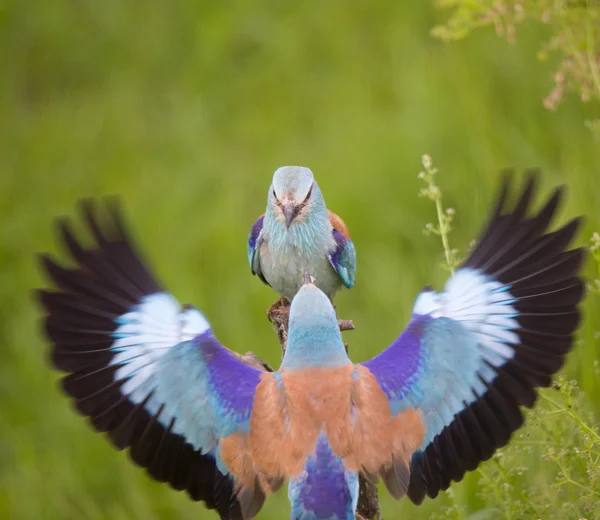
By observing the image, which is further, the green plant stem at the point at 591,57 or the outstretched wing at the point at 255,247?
the outstretched wing at the point at 255,247

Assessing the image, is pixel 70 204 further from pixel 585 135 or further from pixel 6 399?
pixel 585 135

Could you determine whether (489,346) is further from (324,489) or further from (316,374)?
(324,489)

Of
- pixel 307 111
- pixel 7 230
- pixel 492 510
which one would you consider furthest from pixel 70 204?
pixel 492 510

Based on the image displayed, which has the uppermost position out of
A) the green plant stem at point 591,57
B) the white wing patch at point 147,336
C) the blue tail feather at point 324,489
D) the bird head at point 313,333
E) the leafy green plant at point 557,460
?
the green plant stem at point 591,57

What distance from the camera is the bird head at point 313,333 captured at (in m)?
3.37

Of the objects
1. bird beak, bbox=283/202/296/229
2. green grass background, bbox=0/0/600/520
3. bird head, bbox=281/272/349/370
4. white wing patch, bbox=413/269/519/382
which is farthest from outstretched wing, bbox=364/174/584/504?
green grass background, bbox=0/0/600/520

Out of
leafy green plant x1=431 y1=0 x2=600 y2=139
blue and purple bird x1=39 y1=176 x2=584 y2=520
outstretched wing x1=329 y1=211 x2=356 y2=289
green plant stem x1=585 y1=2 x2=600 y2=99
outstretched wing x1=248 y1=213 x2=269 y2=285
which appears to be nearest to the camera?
blue and purple bird x1=39 y1=176 x2=584 y2=520

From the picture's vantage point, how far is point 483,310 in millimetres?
3455

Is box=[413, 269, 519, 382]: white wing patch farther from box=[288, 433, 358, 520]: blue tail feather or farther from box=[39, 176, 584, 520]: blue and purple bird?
box=[288, 433, 358, 520]: blue tail feather

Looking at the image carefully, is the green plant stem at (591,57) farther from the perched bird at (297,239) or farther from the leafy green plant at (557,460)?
the perched bird at (297,239)

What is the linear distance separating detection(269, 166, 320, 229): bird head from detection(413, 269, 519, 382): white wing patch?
2.74 ft

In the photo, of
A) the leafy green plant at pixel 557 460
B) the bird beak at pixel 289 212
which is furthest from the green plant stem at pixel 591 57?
the bird beak at pixel 289 212

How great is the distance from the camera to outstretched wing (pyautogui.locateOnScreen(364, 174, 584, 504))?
3.36m

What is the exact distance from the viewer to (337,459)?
130 inches
